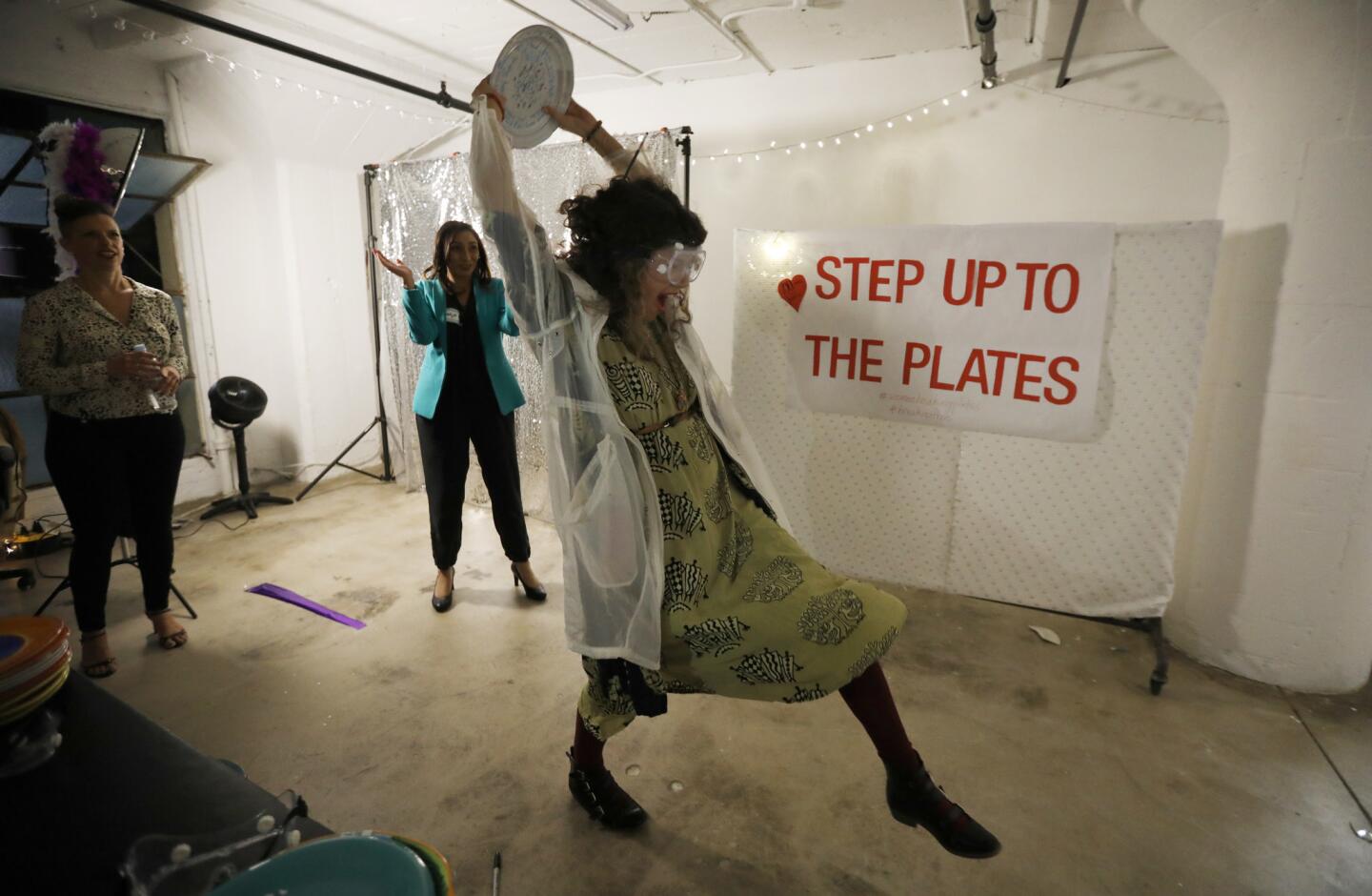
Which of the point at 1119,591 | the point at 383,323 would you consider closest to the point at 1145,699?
the point at 1119,591

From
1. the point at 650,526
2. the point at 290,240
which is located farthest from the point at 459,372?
the point at 290,240

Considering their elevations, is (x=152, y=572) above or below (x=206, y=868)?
below

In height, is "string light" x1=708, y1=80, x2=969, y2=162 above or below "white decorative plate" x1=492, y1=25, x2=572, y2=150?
above

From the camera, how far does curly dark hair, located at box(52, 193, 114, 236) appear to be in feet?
7.14

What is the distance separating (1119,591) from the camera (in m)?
2.57

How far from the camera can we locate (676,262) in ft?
4.78

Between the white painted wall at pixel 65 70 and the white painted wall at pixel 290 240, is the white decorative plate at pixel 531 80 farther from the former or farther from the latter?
the white painted wall at pixel 65 70

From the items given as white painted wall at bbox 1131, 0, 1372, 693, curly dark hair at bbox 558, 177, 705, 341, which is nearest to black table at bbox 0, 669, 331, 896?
curly dark hair at bbox 558, 177, 705, 341

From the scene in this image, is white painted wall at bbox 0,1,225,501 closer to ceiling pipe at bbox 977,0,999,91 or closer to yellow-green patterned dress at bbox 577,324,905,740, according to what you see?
yellow-green patterned dress at bbox 577,324,905,740

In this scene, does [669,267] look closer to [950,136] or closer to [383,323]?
[950,136]

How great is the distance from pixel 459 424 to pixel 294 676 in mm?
1049

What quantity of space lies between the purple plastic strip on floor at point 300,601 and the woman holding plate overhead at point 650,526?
1.71 metres

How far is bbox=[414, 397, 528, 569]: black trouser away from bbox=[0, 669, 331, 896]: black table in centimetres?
201

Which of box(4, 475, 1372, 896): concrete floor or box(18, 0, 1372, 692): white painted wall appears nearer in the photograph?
box(4, 475, 1372, 896): concrete floor
